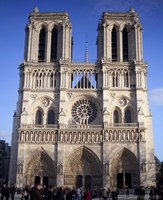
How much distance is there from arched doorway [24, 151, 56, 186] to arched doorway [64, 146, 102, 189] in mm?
2044

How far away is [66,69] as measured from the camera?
43938mm

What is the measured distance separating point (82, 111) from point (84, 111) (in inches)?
10.7

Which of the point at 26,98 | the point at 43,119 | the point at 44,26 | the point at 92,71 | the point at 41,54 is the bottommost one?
the point at 43,119

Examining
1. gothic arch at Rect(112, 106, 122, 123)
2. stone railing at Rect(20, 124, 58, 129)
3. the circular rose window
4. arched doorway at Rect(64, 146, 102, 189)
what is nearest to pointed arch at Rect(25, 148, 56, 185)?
arched doorway at Rect(64, 146, 102, 189)

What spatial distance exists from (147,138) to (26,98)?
16746mm

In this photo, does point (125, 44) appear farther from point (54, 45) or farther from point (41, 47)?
point (41, 47)

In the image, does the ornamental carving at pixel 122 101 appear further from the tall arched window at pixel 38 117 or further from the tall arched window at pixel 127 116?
the tall arched window at pixel 38 117

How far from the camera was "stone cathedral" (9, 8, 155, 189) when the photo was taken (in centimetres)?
3988

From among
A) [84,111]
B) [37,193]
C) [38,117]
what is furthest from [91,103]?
[37,193]

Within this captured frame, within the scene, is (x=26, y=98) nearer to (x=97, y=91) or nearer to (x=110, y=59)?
(x=97, y=91)

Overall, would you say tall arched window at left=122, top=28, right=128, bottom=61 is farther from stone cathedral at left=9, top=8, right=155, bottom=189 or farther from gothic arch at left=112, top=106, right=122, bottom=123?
gothic arch at left=112, top=106, right=122, bottom=123

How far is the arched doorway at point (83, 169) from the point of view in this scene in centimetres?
3981

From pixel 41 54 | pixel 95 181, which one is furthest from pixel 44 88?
pixel 95 181

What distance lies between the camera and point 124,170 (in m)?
39.9
